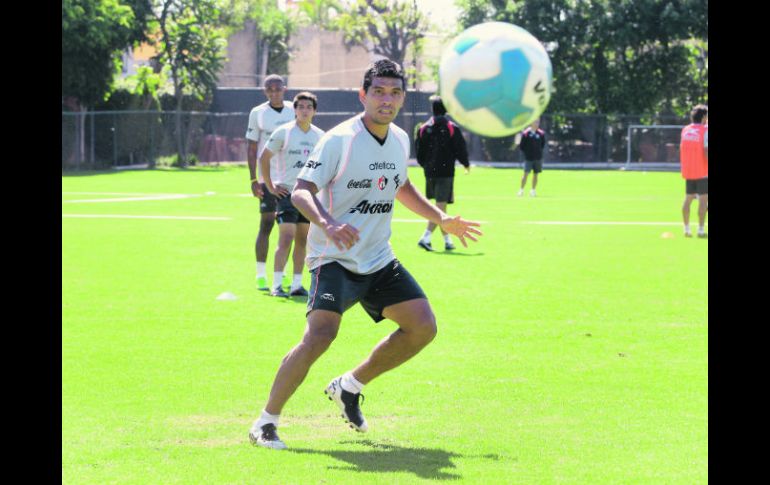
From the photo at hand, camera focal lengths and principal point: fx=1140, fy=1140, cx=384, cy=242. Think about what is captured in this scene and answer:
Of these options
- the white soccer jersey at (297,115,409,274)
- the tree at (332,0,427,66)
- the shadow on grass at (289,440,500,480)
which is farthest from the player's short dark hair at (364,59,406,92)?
the tree at (332,0,427,66)

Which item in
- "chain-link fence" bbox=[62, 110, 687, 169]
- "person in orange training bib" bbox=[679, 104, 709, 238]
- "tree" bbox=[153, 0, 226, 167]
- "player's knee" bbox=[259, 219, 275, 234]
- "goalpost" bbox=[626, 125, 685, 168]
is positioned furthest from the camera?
"goalpost" bbox=[626, 125, 685, 168]

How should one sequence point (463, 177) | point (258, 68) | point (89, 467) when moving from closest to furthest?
point (89, 467), point (463, 177), point (258, 68)

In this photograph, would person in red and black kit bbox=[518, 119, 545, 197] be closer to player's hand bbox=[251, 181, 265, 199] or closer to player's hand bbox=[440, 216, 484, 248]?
player's hand bbox=[251, 181, 265, 199]

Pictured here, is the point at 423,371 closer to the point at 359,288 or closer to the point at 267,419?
the point at 359,288

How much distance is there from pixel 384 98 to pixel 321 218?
2.75 ft

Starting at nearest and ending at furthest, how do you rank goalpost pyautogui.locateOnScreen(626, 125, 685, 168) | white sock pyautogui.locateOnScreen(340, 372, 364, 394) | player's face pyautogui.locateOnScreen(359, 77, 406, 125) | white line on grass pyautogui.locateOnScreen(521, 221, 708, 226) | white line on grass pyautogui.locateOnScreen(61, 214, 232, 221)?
player's face pyautogui.locateOnScreen(359, 77, 406, 125) < white sock pyautogui.locateOnScreen(340, 372, 364, 394) < white line on grass pyautogui.locateOnScreen(521, 221, 708, 226) < white line on grass pyautogui.locateOnScreen(61, 214, 232, 221) < goalpost pyautogui.locateOnScreen(626, 125, 685, 168)

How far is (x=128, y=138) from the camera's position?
A: 4628 cm

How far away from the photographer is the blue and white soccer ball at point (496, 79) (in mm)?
6715

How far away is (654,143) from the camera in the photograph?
2068 inches

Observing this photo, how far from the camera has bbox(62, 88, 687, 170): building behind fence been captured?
147 ft

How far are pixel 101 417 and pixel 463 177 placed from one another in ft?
113

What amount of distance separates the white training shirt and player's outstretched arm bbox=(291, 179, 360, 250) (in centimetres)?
673
